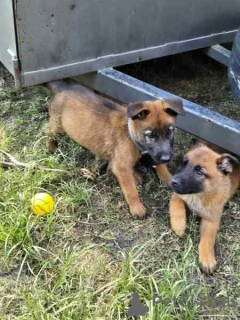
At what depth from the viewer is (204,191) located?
3.76 meters

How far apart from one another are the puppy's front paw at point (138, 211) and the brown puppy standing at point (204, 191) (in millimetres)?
260

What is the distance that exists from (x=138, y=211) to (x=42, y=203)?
0.86 metres

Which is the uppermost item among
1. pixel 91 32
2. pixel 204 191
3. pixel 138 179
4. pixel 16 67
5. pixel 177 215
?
pixel 91 32

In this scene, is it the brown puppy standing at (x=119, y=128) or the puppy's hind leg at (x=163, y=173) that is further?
the puppy's hind leg at (x=163, y=173)

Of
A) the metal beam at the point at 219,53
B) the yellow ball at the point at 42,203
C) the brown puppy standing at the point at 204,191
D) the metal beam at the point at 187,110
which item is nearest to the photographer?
the brown puppy standing at the point at 204,191

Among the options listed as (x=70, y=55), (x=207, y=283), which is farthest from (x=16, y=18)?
(x=207, y=283)

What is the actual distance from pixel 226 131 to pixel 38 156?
189 centimetres

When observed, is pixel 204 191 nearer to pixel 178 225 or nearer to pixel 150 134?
pixel 178 225

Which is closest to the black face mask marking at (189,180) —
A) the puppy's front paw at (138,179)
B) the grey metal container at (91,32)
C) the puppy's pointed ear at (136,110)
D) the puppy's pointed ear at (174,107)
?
the puppy's pointed ear at (174,107)

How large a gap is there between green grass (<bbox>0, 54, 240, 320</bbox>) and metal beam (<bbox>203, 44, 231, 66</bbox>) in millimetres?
1183

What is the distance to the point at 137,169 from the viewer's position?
4617 millimetres

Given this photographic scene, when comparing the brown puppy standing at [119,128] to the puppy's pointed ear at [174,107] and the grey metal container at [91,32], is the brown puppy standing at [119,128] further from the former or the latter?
the grey metal container at [91,32]

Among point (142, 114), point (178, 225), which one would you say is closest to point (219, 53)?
point (142, 114)

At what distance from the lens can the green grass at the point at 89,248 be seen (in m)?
3.11
